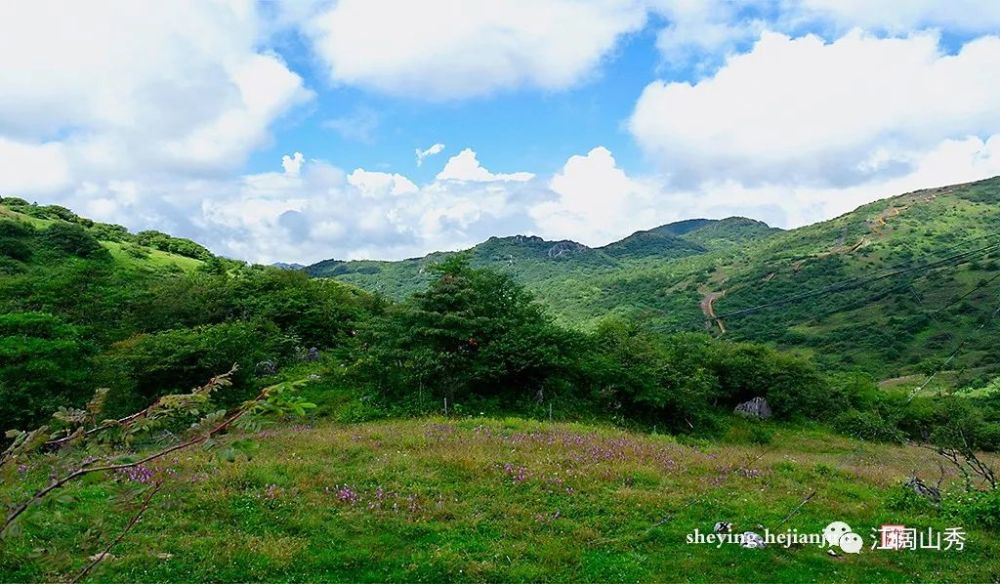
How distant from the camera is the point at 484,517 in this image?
11227 millimetres

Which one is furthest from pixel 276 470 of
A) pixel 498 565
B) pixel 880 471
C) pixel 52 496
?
pixel 880 471

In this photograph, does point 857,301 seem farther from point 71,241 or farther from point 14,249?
point 14,249

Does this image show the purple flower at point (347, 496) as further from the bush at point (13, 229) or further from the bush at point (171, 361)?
the bush at point (13, 229)

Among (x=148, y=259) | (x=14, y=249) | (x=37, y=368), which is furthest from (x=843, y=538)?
(x=148, y=259)

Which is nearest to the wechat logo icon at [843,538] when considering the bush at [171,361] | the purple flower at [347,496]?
the purple flower at [347,496]

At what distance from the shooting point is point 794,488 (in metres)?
13.9

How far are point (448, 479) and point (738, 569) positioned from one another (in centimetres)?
642

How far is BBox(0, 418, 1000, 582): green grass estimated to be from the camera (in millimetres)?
9242

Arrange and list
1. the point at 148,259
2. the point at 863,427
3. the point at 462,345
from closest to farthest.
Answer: the point at 462,345 < the point at 863,427 < the point at 148,259

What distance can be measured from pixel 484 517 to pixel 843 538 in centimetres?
692

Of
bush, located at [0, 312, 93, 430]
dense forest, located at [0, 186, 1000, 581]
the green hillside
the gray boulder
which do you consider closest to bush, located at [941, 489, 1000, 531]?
dense forest, located at [0, 186, 1000, 581]

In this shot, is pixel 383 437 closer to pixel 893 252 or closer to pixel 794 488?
pixel 794 488

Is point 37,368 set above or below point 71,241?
below

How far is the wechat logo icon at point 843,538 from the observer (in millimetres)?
10398
